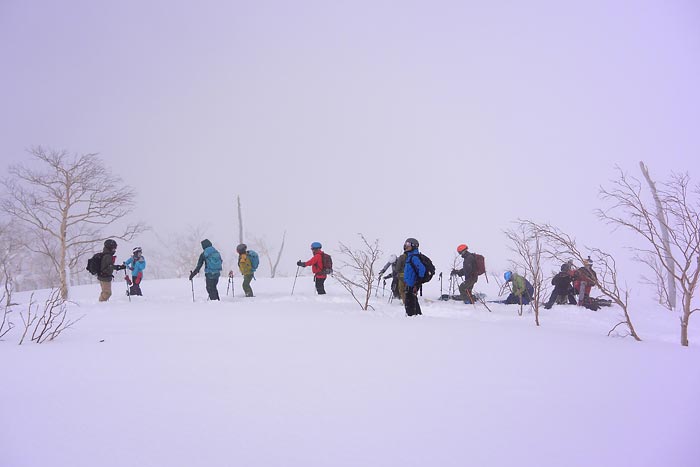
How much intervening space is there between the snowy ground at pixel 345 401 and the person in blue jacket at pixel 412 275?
2.86 m

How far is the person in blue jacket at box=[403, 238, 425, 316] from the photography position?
25.4ft

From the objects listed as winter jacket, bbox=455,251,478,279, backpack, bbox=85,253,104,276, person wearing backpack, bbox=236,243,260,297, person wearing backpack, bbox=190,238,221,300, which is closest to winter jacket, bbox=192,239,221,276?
person wearing backpack, bbox=190,238,221,300

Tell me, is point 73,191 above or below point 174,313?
above

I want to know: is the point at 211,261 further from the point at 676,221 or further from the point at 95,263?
the point at 676,221

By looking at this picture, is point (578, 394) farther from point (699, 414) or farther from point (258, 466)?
point (258, 466)

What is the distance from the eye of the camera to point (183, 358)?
3.71 m

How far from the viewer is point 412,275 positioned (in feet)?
25.7

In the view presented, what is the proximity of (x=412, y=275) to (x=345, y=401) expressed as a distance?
5353 millimetres

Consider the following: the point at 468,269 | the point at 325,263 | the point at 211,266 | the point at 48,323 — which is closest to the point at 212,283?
the point at 211,266

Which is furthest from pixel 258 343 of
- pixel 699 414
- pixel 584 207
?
pixel 584 207

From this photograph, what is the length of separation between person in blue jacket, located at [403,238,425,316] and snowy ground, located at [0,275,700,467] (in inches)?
113

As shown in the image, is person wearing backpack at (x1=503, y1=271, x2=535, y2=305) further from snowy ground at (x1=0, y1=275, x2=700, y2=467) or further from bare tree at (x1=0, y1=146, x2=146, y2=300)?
bare tree at (x1=0, y1=146, x2=146, y2=300)

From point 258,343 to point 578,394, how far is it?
3.46 metres

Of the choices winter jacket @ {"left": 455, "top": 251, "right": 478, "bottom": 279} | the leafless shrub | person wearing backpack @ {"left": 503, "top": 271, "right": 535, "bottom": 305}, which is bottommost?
Answer: the leafless shrub
